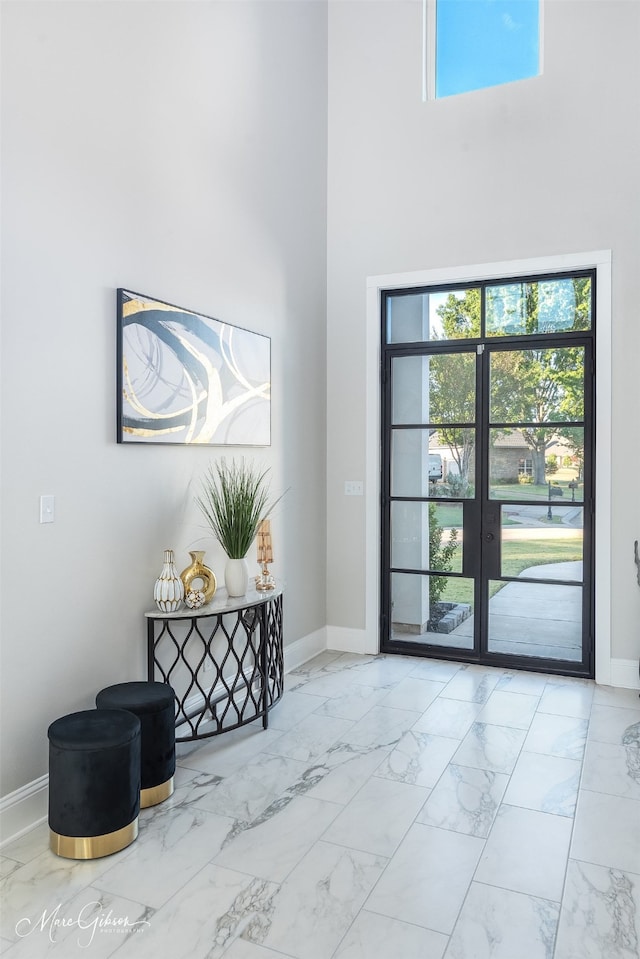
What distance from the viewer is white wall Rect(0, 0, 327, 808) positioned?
2430mm

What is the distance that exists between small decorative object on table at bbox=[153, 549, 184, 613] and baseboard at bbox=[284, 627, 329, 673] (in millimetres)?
1407

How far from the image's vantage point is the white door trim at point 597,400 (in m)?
4.00

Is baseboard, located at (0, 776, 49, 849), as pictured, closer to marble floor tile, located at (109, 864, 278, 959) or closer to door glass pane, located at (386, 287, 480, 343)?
marble floor tile, located at (109, 864, 278, 959)

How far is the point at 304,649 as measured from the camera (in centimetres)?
450

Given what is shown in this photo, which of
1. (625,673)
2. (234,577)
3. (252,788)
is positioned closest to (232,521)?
(234,577)

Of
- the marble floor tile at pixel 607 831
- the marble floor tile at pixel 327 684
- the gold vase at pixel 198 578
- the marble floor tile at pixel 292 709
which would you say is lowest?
the marble floor tile at pixel 607 831

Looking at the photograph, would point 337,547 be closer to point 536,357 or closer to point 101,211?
point 536,357

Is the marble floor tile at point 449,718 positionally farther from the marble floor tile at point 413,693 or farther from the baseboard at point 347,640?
the baseboard at point 347,640

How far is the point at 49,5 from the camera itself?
251 centimetres

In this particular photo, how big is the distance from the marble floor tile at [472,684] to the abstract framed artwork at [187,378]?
178 cm

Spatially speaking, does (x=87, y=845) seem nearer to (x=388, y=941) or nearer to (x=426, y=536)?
(x=388, y=941)

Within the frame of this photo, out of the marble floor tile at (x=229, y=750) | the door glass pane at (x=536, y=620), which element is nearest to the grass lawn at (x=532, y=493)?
the door glass pane at (x=536, y=620)

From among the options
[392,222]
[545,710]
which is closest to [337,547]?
[545,710]

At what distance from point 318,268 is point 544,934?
12.7 ft
